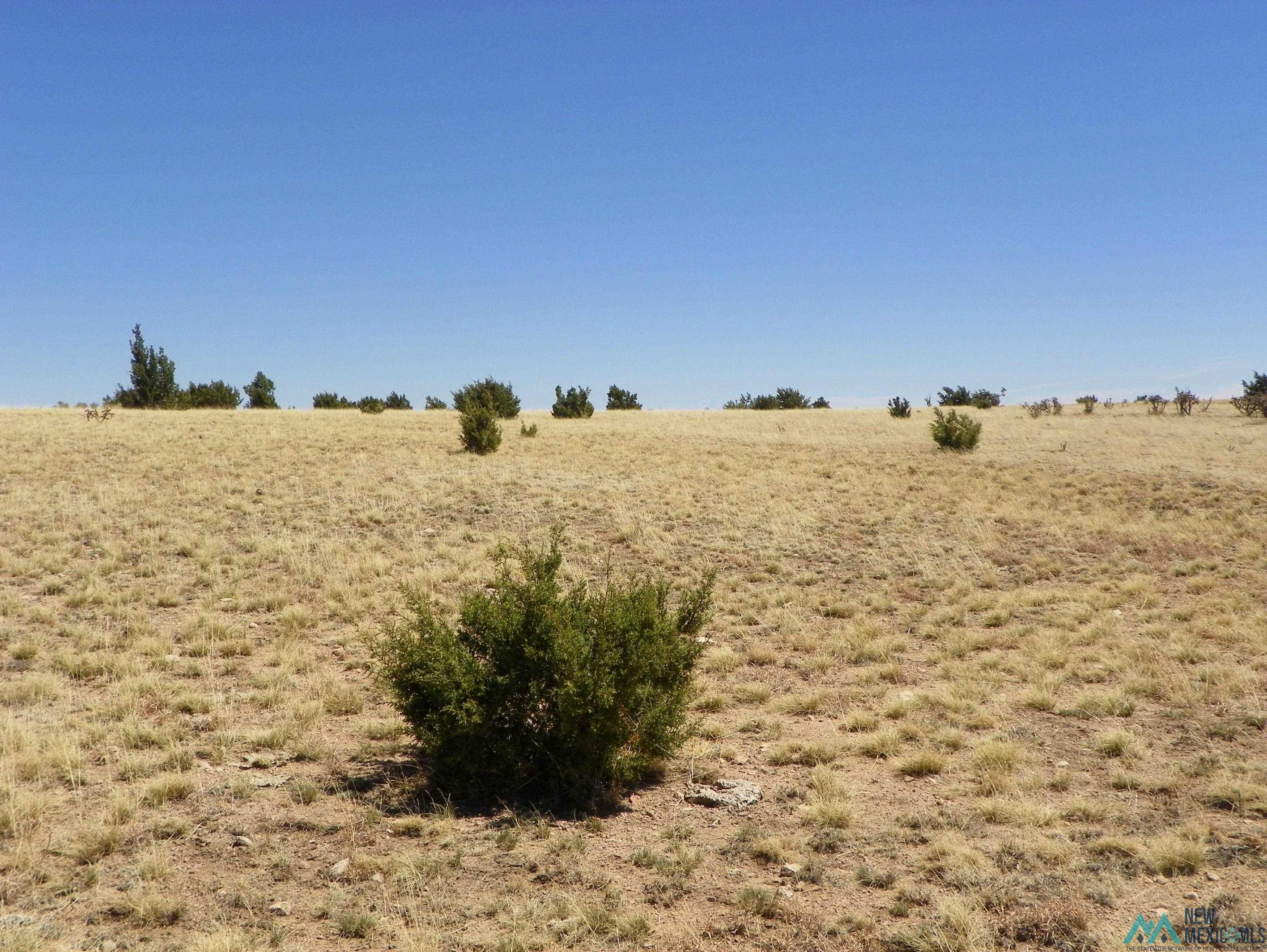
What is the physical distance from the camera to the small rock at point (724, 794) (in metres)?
5.89

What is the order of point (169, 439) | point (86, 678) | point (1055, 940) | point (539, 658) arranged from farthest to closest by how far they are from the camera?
point (169, 439)
point (86, 678)
point (539, 658)
point (1055, 940)

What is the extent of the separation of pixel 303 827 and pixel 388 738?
1.77 meters

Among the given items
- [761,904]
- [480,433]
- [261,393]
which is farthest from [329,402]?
[761,904]

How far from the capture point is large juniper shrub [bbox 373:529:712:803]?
18.9 ft

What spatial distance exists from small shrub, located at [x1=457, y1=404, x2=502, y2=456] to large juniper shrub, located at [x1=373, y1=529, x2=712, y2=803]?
1765cm

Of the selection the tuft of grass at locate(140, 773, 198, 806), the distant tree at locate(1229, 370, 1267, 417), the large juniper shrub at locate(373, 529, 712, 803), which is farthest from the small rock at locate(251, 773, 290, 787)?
the distant tree at locate(1229, 370, 1267, 417)

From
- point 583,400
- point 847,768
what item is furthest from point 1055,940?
point 583,400

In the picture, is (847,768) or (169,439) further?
(169,439)

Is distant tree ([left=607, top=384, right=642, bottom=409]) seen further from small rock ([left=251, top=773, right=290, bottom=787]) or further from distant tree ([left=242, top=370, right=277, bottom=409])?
small rock ([left=251, top=773, right=290, bottom=787])

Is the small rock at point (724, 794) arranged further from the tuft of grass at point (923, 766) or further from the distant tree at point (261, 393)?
the distant tree at point (261, 393)

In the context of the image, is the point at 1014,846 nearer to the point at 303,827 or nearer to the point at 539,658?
the point at 539,658

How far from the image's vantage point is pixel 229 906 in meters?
4.25

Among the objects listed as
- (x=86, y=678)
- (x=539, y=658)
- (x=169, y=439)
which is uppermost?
(x=169, y=439)

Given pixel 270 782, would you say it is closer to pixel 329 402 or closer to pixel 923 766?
pixel 923 766
